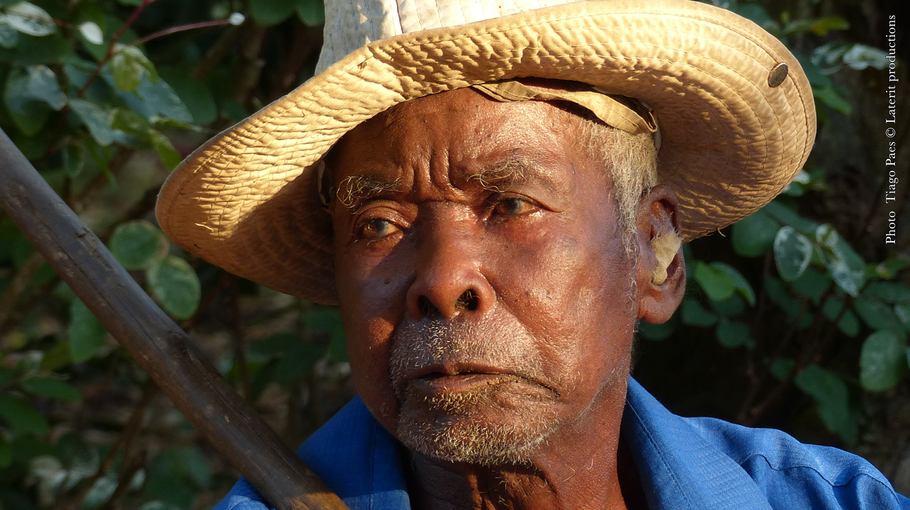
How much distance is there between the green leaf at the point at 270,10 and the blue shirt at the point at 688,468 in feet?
3.73

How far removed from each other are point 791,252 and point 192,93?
182cm

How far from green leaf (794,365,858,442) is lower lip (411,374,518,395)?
1503 millimetres

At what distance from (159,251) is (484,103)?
1.06 m

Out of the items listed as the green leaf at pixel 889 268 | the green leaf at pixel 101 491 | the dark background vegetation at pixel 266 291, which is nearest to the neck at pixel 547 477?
the dark background vegetation at pixel 266 291

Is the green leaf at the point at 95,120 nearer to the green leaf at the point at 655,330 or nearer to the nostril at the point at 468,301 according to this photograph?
the nostril at the point at 468,301

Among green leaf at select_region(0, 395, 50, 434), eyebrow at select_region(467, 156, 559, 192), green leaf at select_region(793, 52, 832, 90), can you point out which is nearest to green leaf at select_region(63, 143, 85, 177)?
green leaf at select_region(0, 395, 50, 434)

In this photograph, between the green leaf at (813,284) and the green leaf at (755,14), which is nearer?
the green leaf at (755,14)

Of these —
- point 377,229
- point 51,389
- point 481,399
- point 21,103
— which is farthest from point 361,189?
point 51,389

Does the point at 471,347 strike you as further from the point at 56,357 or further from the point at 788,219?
the point at 56,357

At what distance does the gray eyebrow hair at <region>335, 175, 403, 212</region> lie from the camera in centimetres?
170

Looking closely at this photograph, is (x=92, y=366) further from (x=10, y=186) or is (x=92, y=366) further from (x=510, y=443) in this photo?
(x=510, y=443)

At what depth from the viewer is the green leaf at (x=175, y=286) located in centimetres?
222

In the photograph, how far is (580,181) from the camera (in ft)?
5.62

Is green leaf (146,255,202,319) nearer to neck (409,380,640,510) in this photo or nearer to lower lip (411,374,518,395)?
neck (409,380,640,510)
